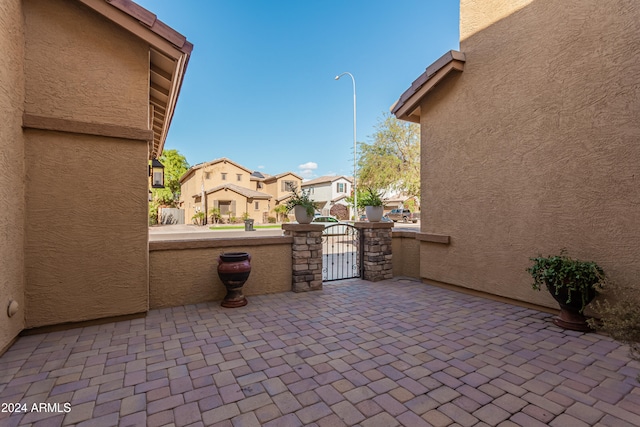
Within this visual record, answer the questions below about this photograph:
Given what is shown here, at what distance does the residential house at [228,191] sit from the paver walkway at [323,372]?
81.2 feet

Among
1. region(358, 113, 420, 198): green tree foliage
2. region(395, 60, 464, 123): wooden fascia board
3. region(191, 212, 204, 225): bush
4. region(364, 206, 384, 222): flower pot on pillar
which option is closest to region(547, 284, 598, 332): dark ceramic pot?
region(364, 206, 384, 222): flower pot on pillar

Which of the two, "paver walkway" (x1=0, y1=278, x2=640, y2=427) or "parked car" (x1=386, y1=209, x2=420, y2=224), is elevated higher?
"parked car" (x1=386, y1=209, x2=420, y2=224)

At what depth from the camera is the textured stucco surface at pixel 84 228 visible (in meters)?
4.06

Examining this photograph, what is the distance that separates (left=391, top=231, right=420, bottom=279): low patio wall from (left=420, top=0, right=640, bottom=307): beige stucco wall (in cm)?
81

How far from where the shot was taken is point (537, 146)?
16.3 ft

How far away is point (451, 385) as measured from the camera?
2.84 meters

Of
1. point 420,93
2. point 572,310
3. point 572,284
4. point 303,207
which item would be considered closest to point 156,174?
point 303,207

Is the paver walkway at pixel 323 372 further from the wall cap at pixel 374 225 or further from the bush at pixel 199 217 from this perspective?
the bush at pixel 199 217

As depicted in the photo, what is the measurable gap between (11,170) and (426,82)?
7.47m

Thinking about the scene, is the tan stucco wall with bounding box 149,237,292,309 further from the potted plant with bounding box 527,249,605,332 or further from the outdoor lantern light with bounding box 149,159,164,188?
the potted plant with bounding box 527,249,605,332

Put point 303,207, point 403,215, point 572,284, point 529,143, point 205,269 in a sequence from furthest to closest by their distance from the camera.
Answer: point 403,215
point 303,207
point 205,269
point 529,143
point 572,284

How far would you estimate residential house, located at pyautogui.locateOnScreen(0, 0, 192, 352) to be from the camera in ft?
12.6

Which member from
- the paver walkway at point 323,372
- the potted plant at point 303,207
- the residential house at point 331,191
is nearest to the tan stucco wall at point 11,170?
the paver walkway at point 323,372

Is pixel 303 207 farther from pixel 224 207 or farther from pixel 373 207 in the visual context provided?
pixel 224 207
